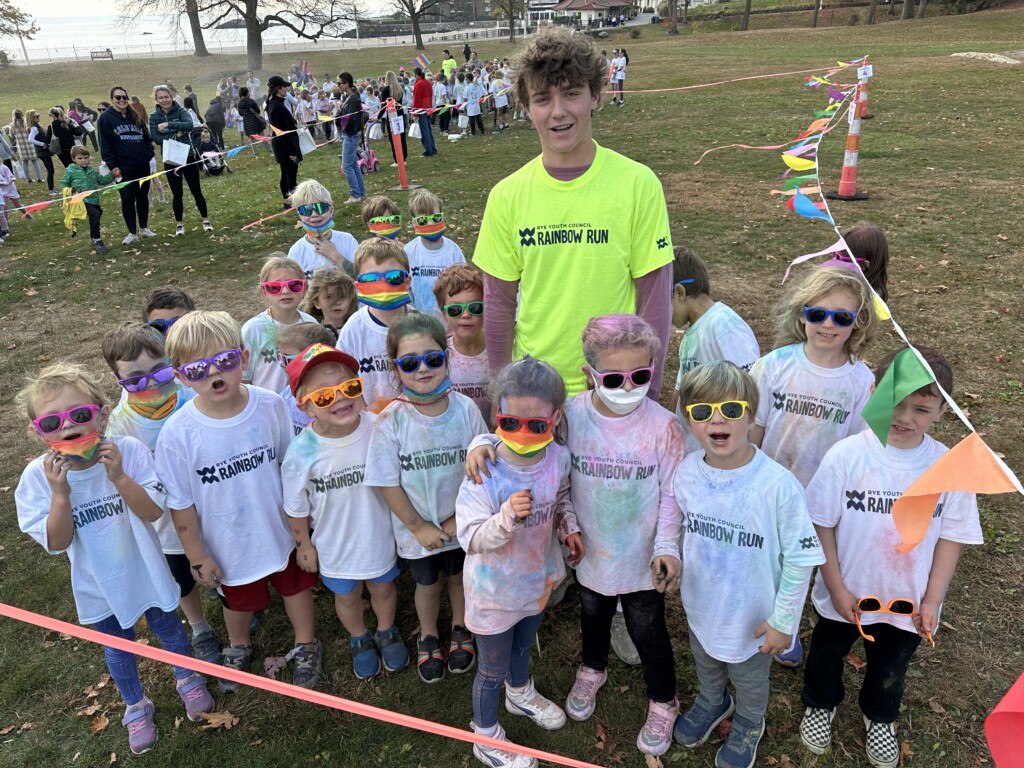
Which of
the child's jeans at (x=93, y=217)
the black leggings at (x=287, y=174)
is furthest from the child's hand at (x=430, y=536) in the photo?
the black leggings at (x=287, y=174)

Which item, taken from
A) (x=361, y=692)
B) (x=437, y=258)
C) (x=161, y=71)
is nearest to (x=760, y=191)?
(x=437, y=258)

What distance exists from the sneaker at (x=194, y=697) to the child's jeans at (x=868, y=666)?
2912mm

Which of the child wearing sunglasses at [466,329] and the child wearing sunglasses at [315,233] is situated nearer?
the child wearing sunglasses at [466,329]

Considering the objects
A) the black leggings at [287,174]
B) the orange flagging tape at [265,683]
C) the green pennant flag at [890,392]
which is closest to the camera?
the green pennant flag at [890,392]

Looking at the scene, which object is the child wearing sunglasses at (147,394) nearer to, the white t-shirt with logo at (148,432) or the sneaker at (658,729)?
the white t-shirt with logo at (148,432)

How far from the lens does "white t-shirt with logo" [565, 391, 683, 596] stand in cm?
264

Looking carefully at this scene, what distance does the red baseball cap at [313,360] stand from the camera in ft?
9.39

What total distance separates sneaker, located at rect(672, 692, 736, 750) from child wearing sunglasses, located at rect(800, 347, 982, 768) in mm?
612

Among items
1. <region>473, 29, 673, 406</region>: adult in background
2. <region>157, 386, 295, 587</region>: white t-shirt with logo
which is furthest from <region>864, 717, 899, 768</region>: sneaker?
<region>157, 386, 295, 587</region>: white t-shirt with logo

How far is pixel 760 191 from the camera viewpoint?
11953 millimetres

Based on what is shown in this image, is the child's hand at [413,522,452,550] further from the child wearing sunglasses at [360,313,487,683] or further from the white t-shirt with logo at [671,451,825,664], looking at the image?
the white t-shirt with logo at [671,451,825,664]

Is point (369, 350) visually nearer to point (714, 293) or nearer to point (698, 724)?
point (698, 724)

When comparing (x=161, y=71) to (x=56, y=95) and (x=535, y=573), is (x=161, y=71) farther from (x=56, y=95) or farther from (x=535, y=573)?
(x=535, y=573)

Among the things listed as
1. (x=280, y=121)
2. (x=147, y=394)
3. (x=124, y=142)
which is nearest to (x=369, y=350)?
(x=147, y=394)
